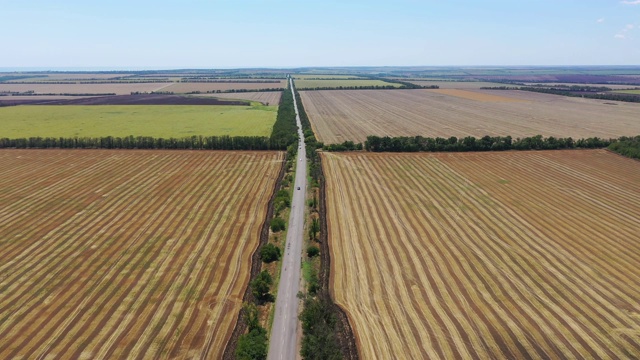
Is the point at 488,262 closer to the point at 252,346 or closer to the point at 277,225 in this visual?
the point at 277,225

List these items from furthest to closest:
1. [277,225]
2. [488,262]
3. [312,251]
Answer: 1. [277,225]
2. [312,251]
3. [488,262]

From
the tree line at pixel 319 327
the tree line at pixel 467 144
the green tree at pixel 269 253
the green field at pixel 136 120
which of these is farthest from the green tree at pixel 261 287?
the green field at pixel 136 120

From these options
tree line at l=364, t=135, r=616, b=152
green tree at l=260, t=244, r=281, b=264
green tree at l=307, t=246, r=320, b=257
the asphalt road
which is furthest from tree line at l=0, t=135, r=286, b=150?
green tree at l=260, t=244, r=281, b=264

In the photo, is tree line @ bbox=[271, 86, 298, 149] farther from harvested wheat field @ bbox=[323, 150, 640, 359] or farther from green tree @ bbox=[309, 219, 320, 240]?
green tree @ bbox=[309, 219, 320, 240]

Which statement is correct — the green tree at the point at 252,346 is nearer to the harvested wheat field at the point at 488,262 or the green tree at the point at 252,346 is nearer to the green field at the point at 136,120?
the harvested wheat field at the point at 488,262

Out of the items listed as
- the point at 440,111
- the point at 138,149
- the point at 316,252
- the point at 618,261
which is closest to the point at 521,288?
the point at 618,261

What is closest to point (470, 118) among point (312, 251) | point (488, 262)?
point (488, 262)
